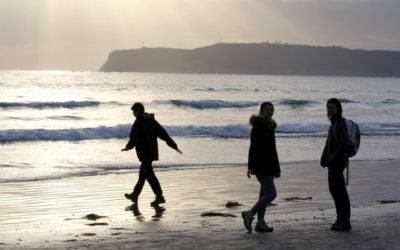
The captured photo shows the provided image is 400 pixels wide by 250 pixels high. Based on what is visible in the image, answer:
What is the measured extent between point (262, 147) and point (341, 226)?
4.40ft

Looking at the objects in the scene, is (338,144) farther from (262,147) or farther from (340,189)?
(262,147)

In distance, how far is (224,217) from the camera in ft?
28.1

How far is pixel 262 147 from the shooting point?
7.36 m

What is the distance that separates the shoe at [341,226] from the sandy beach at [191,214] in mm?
83

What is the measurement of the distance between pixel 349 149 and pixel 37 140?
56.4 ft

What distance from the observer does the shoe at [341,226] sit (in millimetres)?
7324

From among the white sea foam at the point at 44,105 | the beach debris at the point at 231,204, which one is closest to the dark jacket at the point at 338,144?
the beach debris at the point at 231,204

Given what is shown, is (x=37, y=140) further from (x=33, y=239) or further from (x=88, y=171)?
(x=33, y=239)

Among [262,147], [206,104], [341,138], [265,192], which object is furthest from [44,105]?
[341,138]

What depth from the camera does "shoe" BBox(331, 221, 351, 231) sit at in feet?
24.0

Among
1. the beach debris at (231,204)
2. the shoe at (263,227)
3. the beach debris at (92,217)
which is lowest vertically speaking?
the beach debris at (92,217)

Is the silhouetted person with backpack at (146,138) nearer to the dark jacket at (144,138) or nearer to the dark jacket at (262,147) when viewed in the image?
the dark jacket at (144,138)

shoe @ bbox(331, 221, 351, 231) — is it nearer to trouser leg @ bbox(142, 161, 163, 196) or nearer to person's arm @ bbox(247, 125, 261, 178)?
person's arm @ bbox(247, 125, 261, 178)

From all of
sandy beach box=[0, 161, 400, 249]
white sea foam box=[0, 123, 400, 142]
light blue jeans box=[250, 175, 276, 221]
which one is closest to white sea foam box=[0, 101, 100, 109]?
white sea foam box=[0, 123, 400, 142]
